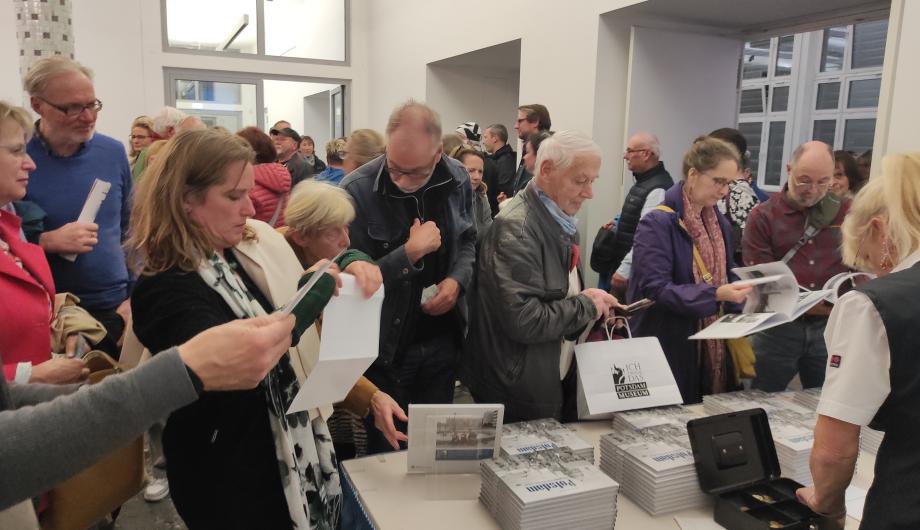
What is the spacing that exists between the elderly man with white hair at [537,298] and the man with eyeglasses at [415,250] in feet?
0.56

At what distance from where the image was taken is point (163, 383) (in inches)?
30.0

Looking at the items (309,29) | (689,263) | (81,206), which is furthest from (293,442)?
(309,29)

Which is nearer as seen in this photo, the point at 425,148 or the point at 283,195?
the point at 425,148

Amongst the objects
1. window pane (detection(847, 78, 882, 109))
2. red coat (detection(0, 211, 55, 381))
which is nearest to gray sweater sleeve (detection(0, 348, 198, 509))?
red coat (detection(0, 211, 55, 381))

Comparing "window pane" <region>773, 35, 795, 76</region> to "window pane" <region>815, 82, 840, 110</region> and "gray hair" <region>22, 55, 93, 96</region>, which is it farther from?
"gray hair" <region>22, 55, 93, 96</region>

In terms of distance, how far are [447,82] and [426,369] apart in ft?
19.8

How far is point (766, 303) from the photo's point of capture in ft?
6.64

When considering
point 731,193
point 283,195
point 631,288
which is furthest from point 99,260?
point 731,193

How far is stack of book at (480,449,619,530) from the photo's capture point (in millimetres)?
1166

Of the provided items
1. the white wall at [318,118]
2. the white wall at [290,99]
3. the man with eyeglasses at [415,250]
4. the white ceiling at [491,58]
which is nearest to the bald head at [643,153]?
the man with eyeglasses at [415,250]

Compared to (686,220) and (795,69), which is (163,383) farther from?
(795,69)

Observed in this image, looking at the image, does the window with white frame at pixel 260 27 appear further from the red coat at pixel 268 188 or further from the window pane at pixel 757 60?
the red coat at pixel 268 188

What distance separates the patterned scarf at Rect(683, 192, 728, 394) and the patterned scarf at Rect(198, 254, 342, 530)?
1483 millimetres

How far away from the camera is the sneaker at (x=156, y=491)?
8.60ft
